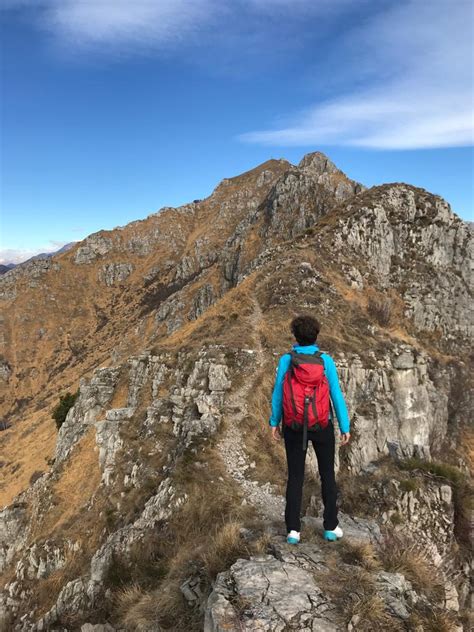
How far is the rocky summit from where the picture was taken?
22.8 ft

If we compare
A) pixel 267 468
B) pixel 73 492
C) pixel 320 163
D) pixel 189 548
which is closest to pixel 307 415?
pixel 189 548

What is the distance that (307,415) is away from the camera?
7.08 m

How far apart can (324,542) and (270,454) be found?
32.0 feet

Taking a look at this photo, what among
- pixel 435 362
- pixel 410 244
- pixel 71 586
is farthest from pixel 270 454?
pixel 410 244

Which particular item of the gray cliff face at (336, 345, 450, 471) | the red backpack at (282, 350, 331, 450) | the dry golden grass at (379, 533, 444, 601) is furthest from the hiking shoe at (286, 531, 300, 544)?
the gray cliff face at (336, 345, 450, 471)

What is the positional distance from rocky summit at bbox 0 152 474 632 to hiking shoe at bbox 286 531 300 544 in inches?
8.0

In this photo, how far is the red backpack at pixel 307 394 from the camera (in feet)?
23.3

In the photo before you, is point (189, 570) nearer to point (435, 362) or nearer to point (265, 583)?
point (265, 583)

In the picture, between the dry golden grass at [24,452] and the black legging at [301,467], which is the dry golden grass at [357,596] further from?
the dry golden grass at [24,452]

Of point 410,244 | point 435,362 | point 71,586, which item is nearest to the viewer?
point 71,586

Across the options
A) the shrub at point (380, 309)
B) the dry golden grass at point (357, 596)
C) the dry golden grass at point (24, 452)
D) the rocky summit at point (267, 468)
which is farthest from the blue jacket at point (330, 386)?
the dry golden grass at point (24, 452)

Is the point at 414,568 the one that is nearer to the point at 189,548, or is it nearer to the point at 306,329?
the point at 306,329

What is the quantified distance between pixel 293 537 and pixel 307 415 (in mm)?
2618

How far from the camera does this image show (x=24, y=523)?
2272cm
